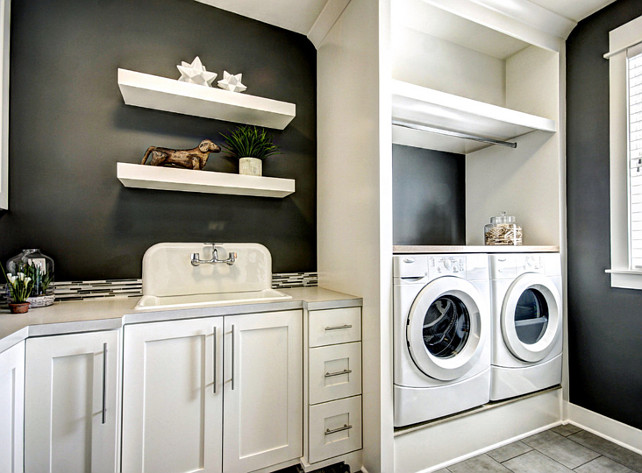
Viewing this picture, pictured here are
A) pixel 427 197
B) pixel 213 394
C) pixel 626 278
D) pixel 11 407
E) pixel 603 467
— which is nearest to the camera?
pixel 11 407

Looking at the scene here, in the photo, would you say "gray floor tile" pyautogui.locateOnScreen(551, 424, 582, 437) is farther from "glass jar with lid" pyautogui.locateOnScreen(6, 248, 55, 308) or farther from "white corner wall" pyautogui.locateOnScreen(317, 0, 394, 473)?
"glass jar with lid" pyautogui.locateOnScreen(6, 248, 55, 308)

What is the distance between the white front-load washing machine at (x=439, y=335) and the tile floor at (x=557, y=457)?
11.8 inches

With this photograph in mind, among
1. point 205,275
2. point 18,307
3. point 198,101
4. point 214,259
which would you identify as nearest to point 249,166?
point 198,101

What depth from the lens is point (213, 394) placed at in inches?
60.4

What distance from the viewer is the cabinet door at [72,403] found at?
1209mm

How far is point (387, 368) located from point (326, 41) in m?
2.08

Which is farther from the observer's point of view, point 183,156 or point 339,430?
point 183,156

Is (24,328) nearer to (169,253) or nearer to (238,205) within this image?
(169,253)

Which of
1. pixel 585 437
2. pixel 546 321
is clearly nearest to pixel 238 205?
pixel 546 321

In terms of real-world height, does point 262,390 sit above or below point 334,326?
below

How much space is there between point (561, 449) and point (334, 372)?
140 cm

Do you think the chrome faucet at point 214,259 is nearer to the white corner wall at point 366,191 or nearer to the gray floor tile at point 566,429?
the white corner wall at point 366,191

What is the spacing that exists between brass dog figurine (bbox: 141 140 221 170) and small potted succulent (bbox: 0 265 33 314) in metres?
0.77

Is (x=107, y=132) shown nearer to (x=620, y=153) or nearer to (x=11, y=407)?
(x=11, y=407)
